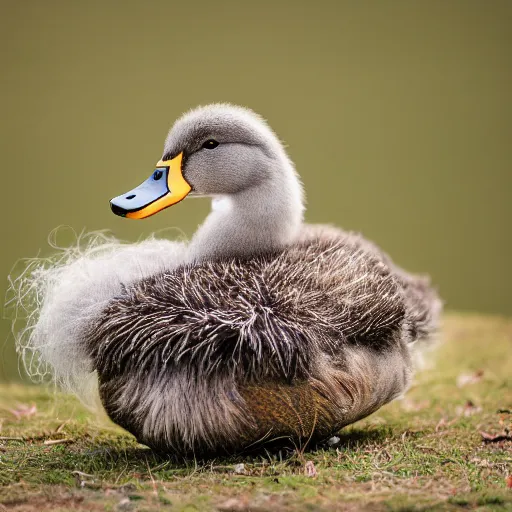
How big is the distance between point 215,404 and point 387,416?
1196mm

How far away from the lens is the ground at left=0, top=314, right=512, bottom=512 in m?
1.90

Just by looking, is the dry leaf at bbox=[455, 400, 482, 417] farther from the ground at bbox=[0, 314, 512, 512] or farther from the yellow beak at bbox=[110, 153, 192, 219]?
the yellow beak at bbox=[110, 153, 192, 219]

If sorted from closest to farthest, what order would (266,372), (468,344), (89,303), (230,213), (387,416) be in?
(266,372), (89,303), (230,213), (387,416), (468,344)

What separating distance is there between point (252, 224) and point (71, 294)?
58cm

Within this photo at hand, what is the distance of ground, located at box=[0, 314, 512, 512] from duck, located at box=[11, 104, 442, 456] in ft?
0.38

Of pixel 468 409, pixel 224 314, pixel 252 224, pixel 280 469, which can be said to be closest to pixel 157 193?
pixel 252 224

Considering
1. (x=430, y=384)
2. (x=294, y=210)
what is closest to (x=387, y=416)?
(x=430, y=384)

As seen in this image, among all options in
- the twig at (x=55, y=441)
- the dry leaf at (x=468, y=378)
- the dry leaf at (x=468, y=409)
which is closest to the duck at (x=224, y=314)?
the twig at (x=55, y=441)

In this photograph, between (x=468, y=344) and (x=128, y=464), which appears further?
→ (x=468, y=344)

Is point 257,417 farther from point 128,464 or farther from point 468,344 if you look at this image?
point 468,344

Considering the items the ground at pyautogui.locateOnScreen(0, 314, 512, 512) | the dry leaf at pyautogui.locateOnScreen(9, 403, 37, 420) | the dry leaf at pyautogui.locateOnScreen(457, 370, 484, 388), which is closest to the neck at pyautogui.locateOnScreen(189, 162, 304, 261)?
the ground at pyautogui.locateOnScreen(0, 314, 512, 512)

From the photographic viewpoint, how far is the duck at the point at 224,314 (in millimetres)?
2133

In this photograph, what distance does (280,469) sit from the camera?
7.13ft

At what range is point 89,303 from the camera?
2.27 metres
